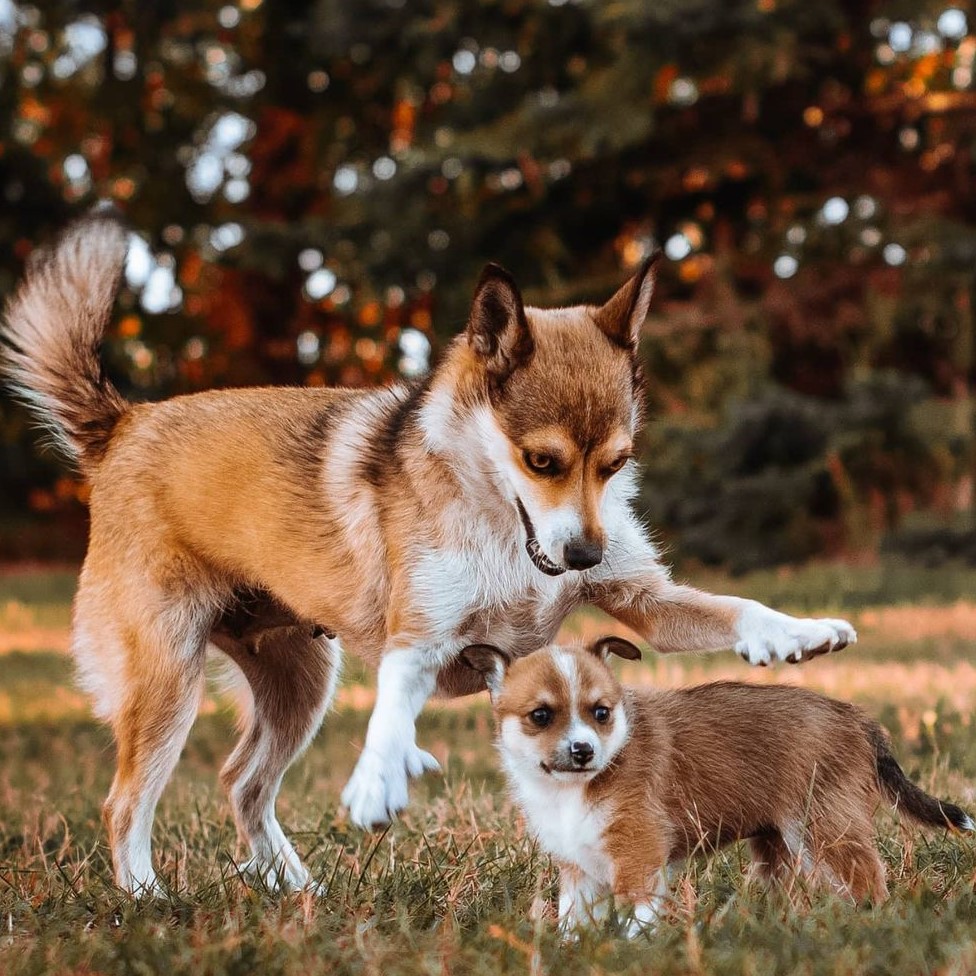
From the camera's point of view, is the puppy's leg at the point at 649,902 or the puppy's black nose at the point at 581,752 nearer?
the puppy's leg at the point at 649,902

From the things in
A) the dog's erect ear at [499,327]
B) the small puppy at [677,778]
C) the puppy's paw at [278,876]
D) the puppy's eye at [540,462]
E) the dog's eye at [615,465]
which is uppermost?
the dog's erect ear at [499,327]

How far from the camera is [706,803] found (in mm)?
4203

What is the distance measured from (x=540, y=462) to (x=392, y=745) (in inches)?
37.3

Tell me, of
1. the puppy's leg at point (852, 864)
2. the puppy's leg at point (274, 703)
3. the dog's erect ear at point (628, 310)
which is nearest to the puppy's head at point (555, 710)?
the puppy's leg at point (852, 864)

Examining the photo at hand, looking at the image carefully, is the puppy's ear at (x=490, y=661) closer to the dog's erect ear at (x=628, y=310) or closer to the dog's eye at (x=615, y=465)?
the dog's eye at (x=615, y=465)

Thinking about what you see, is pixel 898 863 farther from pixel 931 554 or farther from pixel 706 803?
pixel 931 554

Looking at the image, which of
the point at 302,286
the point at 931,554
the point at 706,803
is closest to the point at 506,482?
the point at 706,803

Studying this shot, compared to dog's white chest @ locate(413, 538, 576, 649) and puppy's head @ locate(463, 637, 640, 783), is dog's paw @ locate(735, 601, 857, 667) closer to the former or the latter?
puppy's head @ locate(463, 637, 640, 783)

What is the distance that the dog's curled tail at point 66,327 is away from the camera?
18.6 feet

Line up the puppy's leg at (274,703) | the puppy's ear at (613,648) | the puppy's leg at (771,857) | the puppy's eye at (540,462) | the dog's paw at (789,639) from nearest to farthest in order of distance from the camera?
the dog's paw at (789,639)
the puppy's eye at (540,462)
the puppy's leg at (771,857)
the puppy's ear at (613,648)
the puppy's leg at (274,703)

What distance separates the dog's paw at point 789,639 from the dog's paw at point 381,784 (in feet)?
3.29

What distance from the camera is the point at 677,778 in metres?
4.25

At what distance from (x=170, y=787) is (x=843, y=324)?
11253 millimetres

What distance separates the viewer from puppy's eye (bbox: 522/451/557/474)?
416cm
